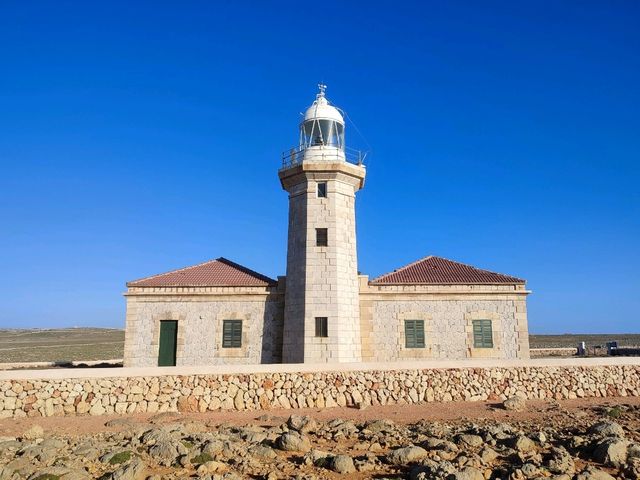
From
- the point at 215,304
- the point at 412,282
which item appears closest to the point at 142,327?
the point at 215,304

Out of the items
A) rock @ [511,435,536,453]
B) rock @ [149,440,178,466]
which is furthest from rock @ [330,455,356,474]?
rock @ [511,435,536,453]

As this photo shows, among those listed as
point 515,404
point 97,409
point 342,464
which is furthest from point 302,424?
point 515,404

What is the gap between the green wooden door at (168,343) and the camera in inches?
680

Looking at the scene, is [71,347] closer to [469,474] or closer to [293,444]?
[293,444]

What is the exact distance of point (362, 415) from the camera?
1277 centimetres

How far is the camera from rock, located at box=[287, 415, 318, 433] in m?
11.1

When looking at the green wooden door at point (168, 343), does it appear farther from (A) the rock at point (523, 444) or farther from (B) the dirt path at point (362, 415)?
(A) the rock at point (523, 444)

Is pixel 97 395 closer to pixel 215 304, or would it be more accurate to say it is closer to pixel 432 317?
pixel 215 304

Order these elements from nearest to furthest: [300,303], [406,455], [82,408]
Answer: [406,455] → [82,408] → [300,303]

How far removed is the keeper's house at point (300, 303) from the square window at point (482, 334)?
0.04 m

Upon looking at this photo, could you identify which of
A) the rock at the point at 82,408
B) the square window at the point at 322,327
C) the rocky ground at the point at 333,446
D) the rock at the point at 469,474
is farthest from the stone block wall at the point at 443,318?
the rock at the point at 469,474

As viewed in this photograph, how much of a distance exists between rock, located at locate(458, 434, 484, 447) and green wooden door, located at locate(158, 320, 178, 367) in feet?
36.2

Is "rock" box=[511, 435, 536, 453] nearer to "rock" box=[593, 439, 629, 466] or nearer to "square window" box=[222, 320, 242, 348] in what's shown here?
"rock" box=[593, 439, 629, 466]

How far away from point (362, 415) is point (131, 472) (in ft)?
20.9
